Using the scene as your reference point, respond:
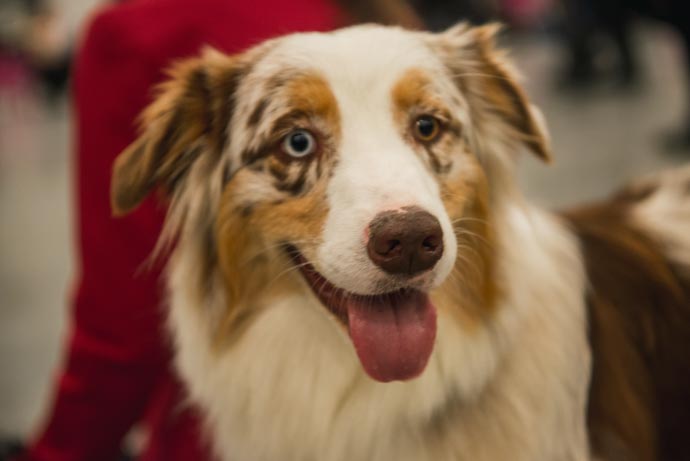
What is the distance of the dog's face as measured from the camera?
93 cm

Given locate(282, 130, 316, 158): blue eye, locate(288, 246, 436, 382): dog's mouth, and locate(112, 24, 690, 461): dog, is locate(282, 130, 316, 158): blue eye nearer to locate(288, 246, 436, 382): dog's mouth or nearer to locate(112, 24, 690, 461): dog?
locate(112, 24, 690, 461): dog

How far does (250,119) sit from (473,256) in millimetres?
394

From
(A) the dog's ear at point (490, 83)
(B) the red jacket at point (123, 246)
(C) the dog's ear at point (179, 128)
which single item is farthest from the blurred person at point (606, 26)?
(C) the dog's ear at point (179, 128)

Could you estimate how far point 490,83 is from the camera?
111cm

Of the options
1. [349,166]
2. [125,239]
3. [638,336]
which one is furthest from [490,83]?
[125,239]

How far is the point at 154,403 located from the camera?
1.69 m

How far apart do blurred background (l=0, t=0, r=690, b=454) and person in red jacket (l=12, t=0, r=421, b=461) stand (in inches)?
11.8

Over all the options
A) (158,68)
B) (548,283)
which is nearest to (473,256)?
(548,283)

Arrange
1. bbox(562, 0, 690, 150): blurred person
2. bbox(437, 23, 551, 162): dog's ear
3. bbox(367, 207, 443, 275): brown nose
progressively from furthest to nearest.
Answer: bbox(562, 0, 690, 150): blurred person, bbox(437, 23, 551, 162): dog's ear, bbox(367, 207, 443, 275): brown nose

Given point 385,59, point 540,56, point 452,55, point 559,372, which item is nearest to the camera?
point 385,59

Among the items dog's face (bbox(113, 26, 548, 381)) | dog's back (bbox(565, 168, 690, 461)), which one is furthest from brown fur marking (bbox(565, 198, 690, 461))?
dog's face (bbox(113, 26, 548, 381))

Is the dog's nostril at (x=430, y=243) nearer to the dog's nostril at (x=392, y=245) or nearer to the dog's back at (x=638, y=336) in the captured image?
the dog's nostril at (x=392, y=245)

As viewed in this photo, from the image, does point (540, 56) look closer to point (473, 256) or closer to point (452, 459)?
point (473, 256)

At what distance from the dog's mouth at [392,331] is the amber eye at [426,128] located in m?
0.21
